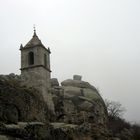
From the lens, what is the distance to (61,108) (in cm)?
5322

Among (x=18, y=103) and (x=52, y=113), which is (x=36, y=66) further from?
(x=18, y=103)

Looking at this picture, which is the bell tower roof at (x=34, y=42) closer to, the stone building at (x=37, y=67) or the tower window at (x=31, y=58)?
the stone building at (x=37, y=67)

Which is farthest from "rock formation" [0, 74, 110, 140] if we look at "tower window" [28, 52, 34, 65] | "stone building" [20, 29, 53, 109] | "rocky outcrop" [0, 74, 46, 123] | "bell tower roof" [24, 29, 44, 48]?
"bell tower roof" [24, 29, 44, 48]

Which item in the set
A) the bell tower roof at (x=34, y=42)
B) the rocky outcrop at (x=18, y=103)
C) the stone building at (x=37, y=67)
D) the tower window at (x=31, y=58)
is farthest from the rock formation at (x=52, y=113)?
the bell tower roof at (x=34, y=42)

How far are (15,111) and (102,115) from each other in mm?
23639

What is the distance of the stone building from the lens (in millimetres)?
49156

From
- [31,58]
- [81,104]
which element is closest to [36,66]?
[31,58]

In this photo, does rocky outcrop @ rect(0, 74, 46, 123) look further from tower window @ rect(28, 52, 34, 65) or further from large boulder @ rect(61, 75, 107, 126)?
large boulder @ rect(61, 75, 107, 126)

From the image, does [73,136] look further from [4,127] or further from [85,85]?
[85,85]

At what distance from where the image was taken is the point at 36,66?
164ft

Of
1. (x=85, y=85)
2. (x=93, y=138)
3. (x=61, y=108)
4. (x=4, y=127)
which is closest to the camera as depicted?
(x=4, y=127)

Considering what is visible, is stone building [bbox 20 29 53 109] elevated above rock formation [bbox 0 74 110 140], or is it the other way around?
stone building [bbox 20 29 53 109]

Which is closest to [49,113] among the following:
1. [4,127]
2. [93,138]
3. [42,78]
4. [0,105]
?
[42,78]

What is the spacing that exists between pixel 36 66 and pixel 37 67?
17 cm
